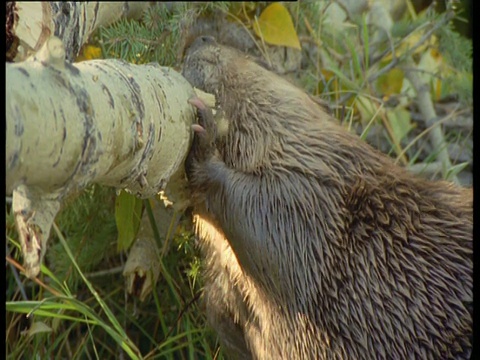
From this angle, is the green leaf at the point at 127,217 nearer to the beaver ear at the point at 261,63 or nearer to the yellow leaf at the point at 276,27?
the beaver ear at the point at 261,63

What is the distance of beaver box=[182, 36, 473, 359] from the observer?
6.53ft

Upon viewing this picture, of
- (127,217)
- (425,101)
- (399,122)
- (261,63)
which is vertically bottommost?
(127,217)

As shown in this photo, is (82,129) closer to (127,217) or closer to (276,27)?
(127,217)

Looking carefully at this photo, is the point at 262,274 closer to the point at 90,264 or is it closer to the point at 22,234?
the point at 22,234

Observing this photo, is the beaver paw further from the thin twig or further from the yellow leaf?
the thin twig

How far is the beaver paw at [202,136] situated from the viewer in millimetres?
1954

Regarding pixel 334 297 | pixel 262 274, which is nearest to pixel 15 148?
pixel 262 274

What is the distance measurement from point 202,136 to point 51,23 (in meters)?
0.45

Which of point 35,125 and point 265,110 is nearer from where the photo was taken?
point 35,125

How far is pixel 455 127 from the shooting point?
371 centimetres

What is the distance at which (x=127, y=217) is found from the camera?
2.51 m

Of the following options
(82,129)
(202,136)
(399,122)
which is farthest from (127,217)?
(399,122)

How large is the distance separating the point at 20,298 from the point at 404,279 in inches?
52.5

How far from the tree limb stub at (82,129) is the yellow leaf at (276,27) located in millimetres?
1101
